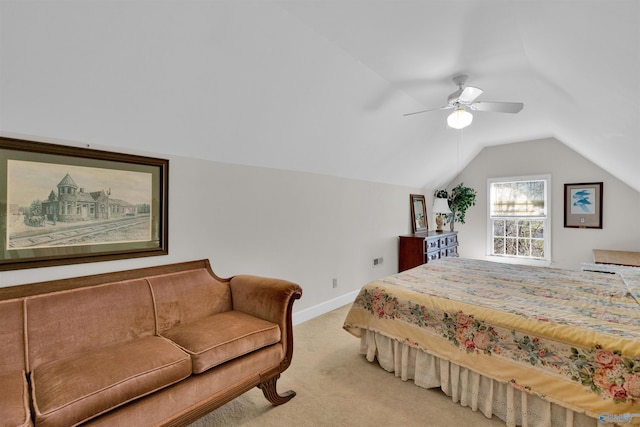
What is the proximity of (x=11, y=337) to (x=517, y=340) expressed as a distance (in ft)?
9.05

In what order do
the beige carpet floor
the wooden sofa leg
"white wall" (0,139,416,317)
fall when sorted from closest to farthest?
the beige carpet floor → the wooden sofa leg → "white wall" (0,139,416,317)

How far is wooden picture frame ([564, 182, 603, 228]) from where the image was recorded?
15.3ft

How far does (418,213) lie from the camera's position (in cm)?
574

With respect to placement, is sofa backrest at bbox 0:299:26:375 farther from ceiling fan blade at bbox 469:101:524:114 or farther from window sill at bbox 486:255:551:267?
window sill at bbox 486:255:551:267

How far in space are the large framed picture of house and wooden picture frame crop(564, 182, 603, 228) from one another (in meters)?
5.99

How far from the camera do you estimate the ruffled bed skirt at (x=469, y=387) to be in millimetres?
1626

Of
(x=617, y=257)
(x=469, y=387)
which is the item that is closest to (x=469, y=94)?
(x=469, y=387)

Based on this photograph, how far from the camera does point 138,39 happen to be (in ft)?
5.54

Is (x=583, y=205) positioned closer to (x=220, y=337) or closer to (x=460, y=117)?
(x=460, y=117)

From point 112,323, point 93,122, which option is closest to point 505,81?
point 93,122

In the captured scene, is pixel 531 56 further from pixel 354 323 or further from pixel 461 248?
pixel 461 248

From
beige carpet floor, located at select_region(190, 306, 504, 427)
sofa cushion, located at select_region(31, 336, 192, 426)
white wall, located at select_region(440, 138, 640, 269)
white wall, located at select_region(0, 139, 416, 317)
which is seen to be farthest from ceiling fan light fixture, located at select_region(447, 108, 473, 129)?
white wall, located at select_region(440, 138, 640, 269)

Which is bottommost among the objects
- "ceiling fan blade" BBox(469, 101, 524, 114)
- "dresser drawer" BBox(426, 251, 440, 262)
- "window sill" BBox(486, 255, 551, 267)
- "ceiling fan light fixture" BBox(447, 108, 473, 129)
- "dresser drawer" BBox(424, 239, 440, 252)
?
"window sill" BBox(486, 255, 551, 267)

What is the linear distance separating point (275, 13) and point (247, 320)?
206cm
